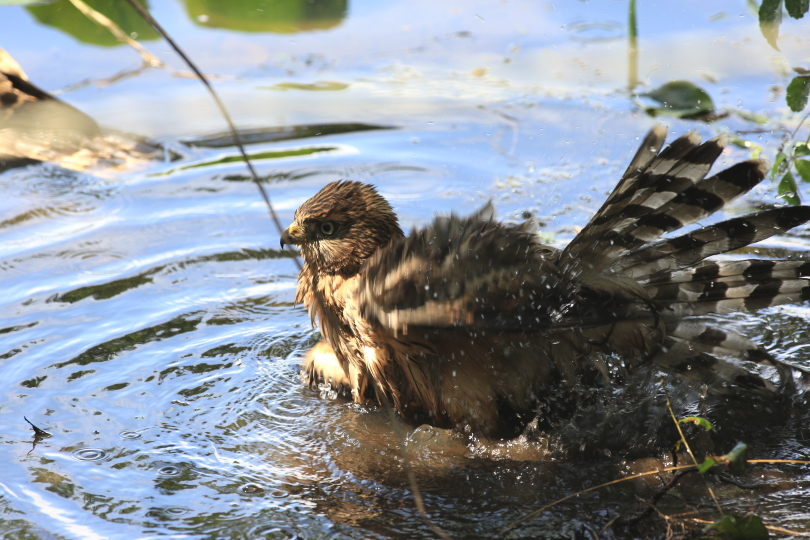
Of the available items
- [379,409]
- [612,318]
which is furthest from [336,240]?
[612,318]

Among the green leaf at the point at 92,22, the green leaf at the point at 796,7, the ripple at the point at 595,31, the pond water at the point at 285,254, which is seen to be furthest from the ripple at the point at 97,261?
the ripple at the point at 595,31

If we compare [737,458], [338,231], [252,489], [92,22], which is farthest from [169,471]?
[92,22]

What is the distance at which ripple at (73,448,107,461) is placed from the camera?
380 cm

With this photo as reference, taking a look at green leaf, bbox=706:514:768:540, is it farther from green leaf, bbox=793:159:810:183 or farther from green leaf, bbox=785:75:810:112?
green leaf, bbox=785:75:810:112

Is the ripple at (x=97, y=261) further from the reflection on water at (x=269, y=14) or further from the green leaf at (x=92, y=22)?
the reflection on water at (x=269, y=14)

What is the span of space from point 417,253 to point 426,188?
3.02m

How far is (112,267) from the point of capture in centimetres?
562

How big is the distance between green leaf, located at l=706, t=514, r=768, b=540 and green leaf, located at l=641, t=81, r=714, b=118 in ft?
16.1

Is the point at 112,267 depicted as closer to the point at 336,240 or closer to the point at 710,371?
the point at 336,240

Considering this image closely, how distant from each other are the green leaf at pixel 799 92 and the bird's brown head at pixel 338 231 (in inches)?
82.9

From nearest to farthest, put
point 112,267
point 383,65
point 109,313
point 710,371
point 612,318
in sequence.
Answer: point 612,318
point 710,371
point 109,313
point 112,267
point 383,65

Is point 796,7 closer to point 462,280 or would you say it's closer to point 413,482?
point 462,280

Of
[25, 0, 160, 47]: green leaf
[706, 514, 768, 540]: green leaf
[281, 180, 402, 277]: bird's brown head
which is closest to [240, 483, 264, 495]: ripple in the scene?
[281, 180, 402, 277]: bird's brown head

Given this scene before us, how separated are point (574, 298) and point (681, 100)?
4.49m
